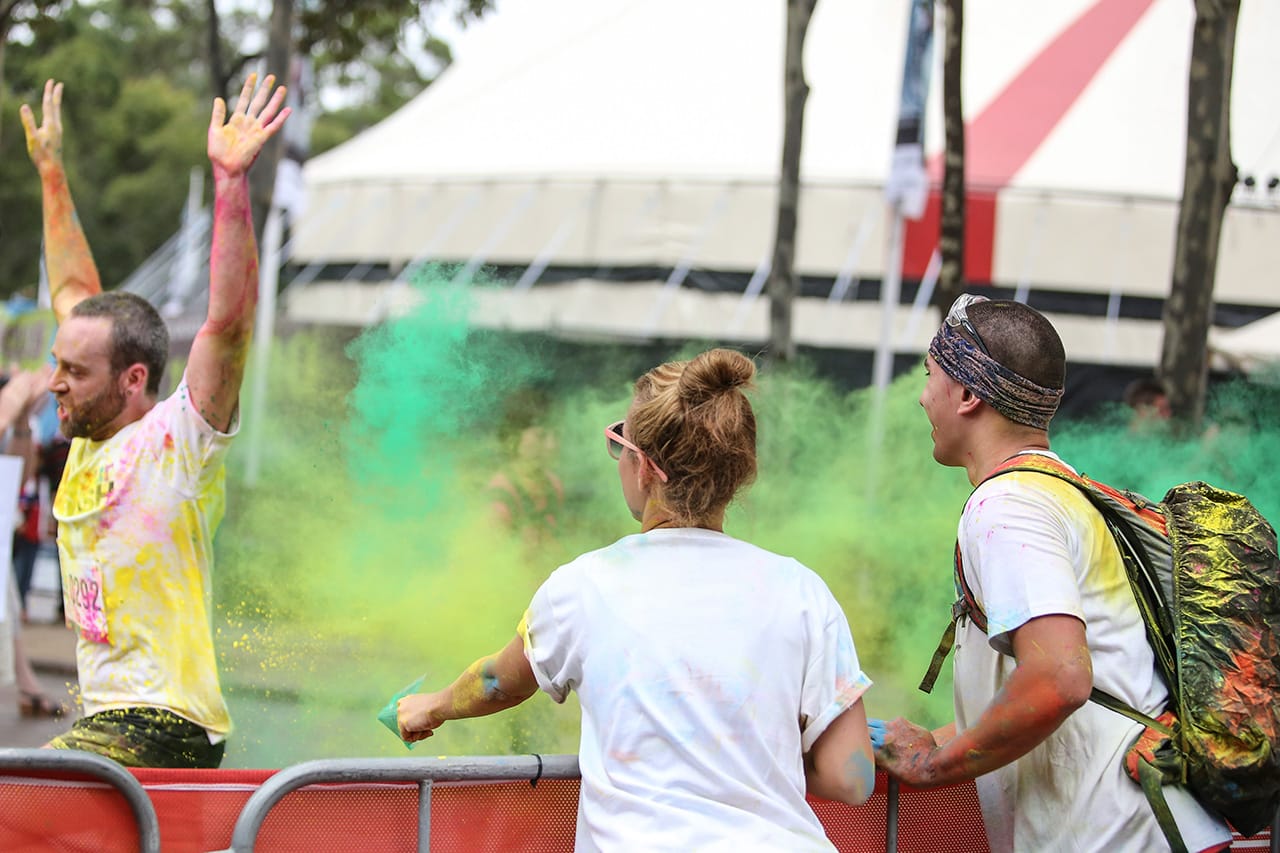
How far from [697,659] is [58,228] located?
7.20 ft

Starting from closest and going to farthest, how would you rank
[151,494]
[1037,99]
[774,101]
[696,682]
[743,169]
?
[696,682] < [151,494] < [1037,99] < [743,169] < [774,101]

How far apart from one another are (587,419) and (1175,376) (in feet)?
7.50

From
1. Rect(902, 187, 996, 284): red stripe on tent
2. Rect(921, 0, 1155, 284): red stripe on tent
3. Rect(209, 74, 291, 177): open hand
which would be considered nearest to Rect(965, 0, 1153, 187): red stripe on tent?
Rect(921, 0, 1155, 284): red stripe on tent

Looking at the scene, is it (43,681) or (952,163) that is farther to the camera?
(43,681)

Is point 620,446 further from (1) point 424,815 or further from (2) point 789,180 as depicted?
(2) point 789,180

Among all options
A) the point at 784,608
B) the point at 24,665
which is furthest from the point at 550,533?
the point at 24,665

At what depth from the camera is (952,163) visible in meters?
5.44

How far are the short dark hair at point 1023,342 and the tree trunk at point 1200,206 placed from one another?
3051 mm

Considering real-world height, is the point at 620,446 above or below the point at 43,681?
above

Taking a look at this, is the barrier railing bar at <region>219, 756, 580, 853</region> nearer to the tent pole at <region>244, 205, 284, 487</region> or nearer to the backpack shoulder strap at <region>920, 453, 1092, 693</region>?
the backpack shoulder strap at <region>920, 453, 1092, 693</region>

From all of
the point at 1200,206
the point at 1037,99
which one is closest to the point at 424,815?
the point at 1200,206

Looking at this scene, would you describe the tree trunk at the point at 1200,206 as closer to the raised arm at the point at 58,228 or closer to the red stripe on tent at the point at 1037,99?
the raised arm at the point at 58,228

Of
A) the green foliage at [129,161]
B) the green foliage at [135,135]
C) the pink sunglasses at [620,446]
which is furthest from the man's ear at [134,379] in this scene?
the green foliage at [129,161]

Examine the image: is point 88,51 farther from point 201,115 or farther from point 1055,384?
point 1055,384
